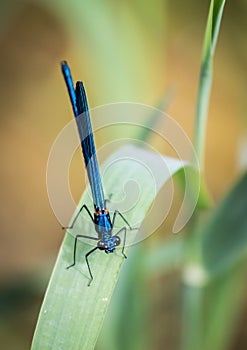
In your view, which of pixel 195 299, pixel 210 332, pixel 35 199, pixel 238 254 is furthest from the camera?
pixel 35 199

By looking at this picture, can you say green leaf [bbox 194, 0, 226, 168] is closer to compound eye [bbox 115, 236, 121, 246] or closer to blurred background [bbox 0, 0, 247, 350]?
compound eye [bbox 115, 236, 121, 246]

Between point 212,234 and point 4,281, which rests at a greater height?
point 212,234

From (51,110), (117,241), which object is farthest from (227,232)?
(51,110)

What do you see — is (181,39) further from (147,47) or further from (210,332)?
(210,332)

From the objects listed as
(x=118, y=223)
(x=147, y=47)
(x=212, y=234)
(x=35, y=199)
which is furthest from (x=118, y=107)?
(x=35, y=199)

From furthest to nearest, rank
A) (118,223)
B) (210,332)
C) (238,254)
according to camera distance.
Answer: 1. (210,332)
2. (238,254)
3. (118,223)

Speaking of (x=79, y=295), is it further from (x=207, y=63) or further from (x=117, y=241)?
(x=207, y=63)
